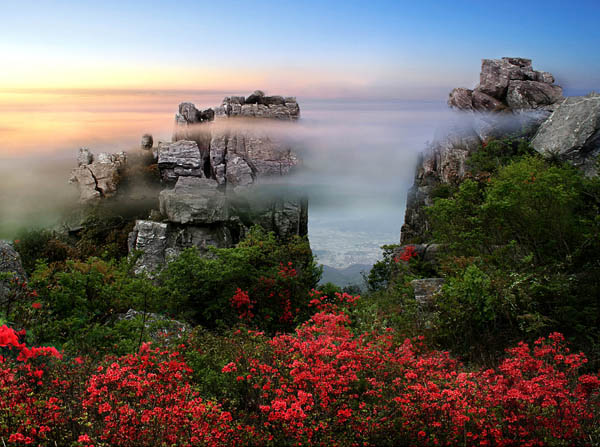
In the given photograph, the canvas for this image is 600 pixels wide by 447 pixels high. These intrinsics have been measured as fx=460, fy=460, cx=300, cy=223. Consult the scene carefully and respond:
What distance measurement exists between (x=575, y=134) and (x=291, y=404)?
17581 mm

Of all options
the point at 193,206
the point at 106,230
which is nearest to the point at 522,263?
the point at 193,206

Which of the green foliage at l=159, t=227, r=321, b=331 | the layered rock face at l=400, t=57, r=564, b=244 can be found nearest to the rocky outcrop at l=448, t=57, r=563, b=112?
the layered rock face at l=400, t=57, r=564, b=244

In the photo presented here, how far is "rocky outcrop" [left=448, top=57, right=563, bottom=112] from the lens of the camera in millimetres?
27828

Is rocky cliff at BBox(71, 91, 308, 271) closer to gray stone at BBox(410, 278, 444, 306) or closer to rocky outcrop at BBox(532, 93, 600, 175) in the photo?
rocky outcrop at BBox(532, 93, 600, 175)

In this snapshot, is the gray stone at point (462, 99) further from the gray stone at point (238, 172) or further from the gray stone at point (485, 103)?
the gray stone at point (238, 172)

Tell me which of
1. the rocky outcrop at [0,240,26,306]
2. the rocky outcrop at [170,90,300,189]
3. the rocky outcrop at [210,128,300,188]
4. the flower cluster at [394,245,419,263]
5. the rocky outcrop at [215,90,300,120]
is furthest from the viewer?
the rocky outcrop at [215,90,300,120]

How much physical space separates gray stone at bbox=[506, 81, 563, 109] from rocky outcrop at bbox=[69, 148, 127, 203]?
29172 mm

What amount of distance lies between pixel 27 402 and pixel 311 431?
2724 millimetres

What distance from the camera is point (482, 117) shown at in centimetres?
2873

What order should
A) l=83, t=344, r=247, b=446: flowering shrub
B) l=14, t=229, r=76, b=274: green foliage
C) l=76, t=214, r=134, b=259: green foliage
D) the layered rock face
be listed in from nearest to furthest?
l=83, t=344, r=247, b=446: flowering shrub < l=14, t=229, r=76, b=274: green foliage < the layered rock face < l=76, t=214, r=134, b=259: green foliage

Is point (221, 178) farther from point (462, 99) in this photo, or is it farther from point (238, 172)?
point (462, 99)

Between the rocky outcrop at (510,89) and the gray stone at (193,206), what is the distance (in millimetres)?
17971

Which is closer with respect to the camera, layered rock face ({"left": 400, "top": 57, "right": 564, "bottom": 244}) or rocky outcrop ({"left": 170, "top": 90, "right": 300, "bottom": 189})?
layered rock face ({"left": 400, "top": 57, "right": 564, "bottom": 244})

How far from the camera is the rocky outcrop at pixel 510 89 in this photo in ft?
91.3
